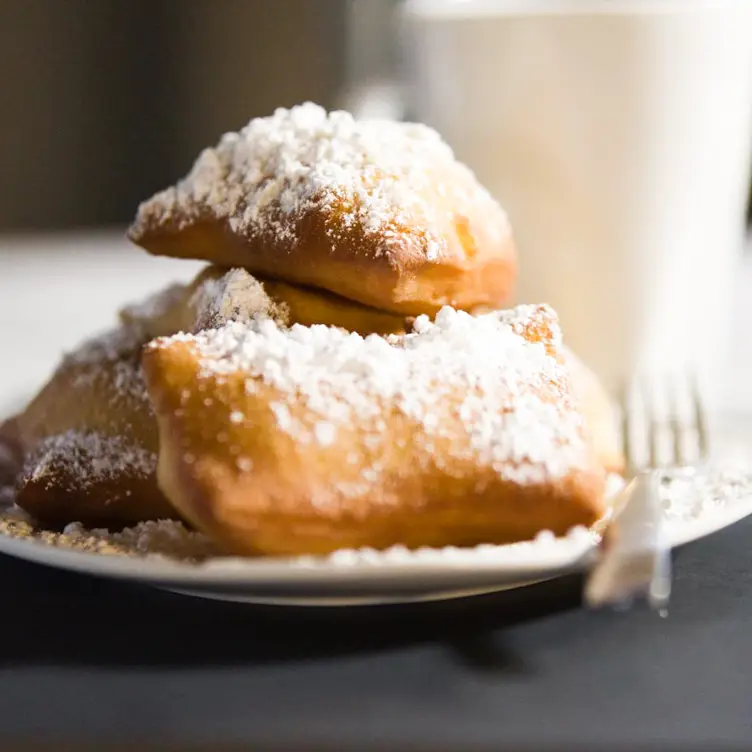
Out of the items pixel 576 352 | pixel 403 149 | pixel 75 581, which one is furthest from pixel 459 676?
pixel 576 352

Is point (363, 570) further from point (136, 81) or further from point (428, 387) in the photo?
point (136, 81)

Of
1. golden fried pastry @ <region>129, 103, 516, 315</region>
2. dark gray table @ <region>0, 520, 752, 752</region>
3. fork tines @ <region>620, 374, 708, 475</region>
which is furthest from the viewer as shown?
fork tines @ <region>620, 374, 708, 475</region>

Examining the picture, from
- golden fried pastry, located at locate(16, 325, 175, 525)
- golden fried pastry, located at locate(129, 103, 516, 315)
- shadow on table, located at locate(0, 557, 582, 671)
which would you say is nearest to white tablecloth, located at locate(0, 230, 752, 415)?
golden fried pastry, located at locate(16, 325, 175, 525)

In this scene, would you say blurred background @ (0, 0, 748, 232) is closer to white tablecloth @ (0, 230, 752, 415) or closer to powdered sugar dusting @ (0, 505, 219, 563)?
white tablecloth @ (0, 230, 752, 415)

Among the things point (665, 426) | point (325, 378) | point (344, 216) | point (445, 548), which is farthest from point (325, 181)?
point (665, 426)

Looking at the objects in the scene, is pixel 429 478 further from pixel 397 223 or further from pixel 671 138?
pixel 671 138

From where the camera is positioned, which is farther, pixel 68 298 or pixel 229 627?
pixel 68 298
